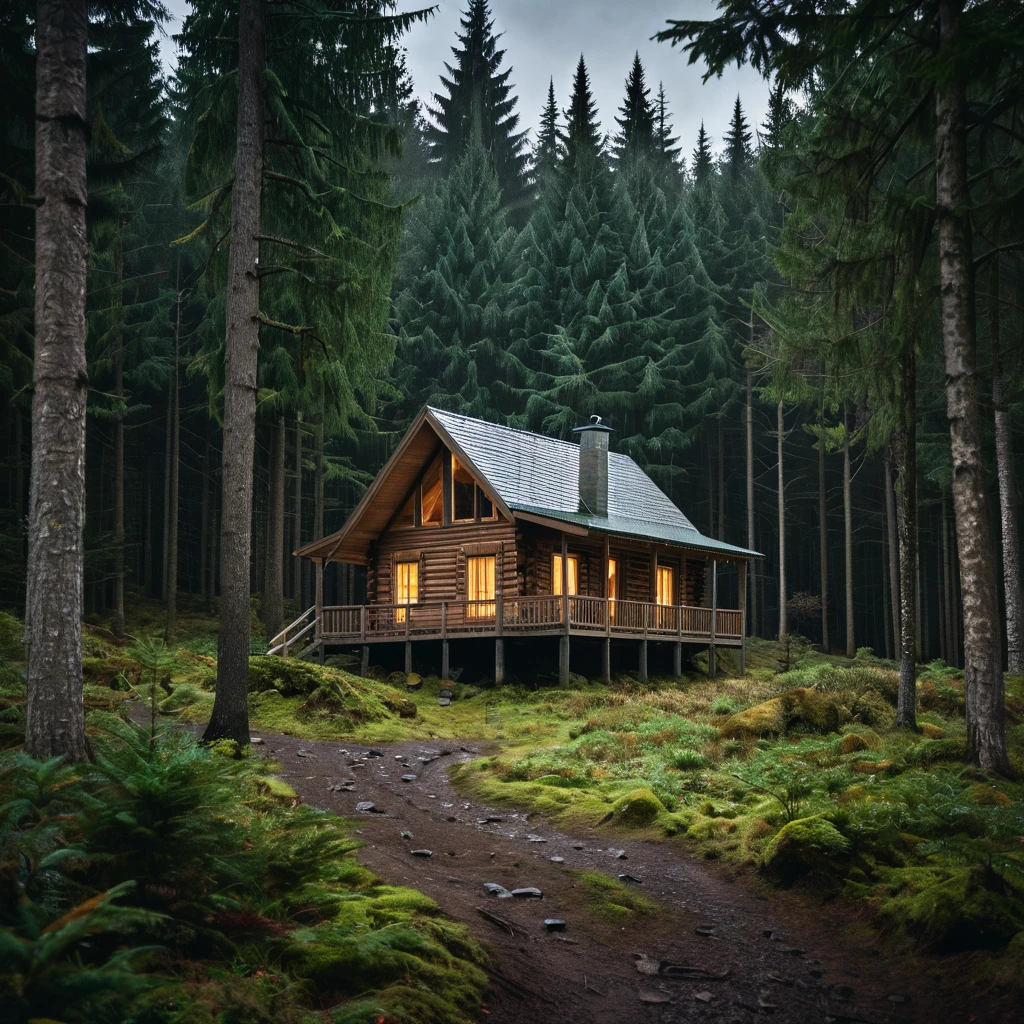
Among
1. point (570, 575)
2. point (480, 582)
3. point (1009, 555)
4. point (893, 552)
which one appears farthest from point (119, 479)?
point (893, 552)

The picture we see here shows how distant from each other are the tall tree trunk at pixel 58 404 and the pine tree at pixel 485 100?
5513cm

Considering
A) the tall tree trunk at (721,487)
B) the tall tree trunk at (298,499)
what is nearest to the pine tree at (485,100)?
the tall tree trunk at (721,487)

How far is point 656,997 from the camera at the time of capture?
5789 mm

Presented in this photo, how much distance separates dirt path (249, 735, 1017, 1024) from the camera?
18.2 ft

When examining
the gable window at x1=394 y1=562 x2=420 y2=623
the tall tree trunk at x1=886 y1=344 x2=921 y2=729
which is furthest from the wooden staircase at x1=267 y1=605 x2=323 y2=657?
the tall tree trunk at x1=886 y1=344 x2=921 y2=729

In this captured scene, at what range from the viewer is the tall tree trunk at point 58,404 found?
7410mm

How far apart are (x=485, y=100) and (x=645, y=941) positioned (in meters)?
62.6

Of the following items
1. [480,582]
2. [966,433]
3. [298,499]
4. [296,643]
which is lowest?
[296,643]

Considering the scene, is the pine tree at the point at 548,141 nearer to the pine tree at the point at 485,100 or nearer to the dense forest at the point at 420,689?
the pine tree at the point at 485,100

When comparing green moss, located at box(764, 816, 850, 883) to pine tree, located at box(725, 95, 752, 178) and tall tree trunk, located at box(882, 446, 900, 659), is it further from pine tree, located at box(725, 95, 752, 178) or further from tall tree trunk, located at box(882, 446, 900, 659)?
pine tree, located at box(725, 95, 752, 178)

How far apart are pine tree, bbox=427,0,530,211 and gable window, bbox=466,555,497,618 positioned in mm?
40100

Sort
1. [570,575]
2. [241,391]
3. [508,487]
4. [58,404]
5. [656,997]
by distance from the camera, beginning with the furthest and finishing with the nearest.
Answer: [570,575], [508,487], [241,391], [58,404], [656,997]

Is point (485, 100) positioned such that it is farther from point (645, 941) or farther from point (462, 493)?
point (645, 941)

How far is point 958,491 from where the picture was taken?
1110cm
